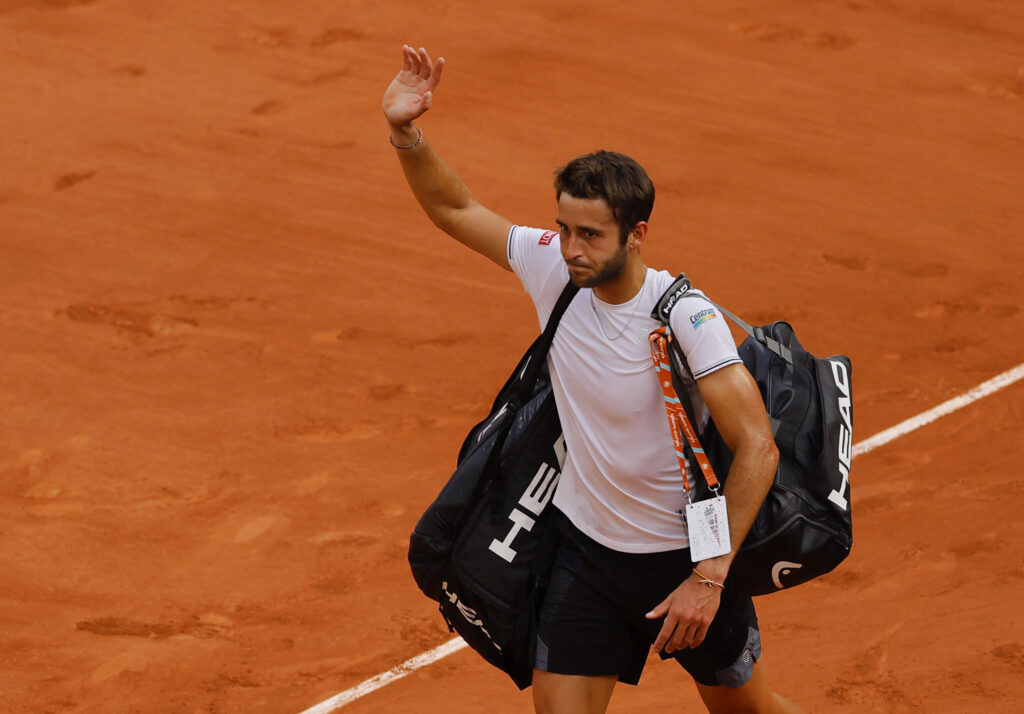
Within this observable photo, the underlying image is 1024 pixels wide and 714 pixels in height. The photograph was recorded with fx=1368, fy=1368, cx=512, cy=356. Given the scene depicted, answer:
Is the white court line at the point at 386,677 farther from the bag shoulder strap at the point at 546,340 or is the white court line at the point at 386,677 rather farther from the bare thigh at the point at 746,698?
the bag shoulder strap at the point at 546,340

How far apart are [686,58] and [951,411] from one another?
222 inches

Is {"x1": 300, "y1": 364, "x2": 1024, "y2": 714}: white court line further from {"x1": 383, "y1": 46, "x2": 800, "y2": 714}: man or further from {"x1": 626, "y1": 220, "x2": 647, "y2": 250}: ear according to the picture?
{"x1": 626, "y1": 220, "x2": 647, "y2": 250}: ear

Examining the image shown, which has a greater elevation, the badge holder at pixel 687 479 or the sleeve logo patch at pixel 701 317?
the sleeve logo patch at pixel 701 317

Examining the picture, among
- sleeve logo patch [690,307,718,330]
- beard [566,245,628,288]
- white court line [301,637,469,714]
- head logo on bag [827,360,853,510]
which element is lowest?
white court line [301,637,469,714]

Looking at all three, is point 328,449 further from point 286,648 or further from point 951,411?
point 951,411

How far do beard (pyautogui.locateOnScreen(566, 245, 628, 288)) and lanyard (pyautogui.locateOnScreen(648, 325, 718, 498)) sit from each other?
212mm

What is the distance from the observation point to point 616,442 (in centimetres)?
409

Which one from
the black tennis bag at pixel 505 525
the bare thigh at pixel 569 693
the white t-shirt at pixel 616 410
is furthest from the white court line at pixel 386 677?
the white t-shirt at pixel 616 410

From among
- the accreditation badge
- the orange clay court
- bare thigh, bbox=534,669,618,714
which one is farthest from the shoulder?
the orange clay court

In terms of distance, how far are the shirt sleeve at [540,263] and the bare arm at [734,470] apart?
64 centimetres

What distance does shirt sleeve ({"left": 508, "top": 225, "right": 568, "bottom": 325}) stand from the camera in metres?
4.27

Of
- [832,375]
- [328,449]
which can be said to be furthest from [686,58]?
[832,375]

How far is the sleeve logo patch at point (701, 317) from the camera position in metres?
3.85

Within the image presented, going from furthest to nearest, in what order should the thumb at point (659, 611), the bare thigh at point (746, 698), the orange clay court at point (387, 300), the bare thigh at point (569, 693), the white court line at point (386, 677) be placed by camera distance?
the orange clay court at point (387, 300), the white court line at point (386, 677), the bare thigh at point (746, 698), the bare thigh at point (569, 693), the thumb at point (659, 611)
